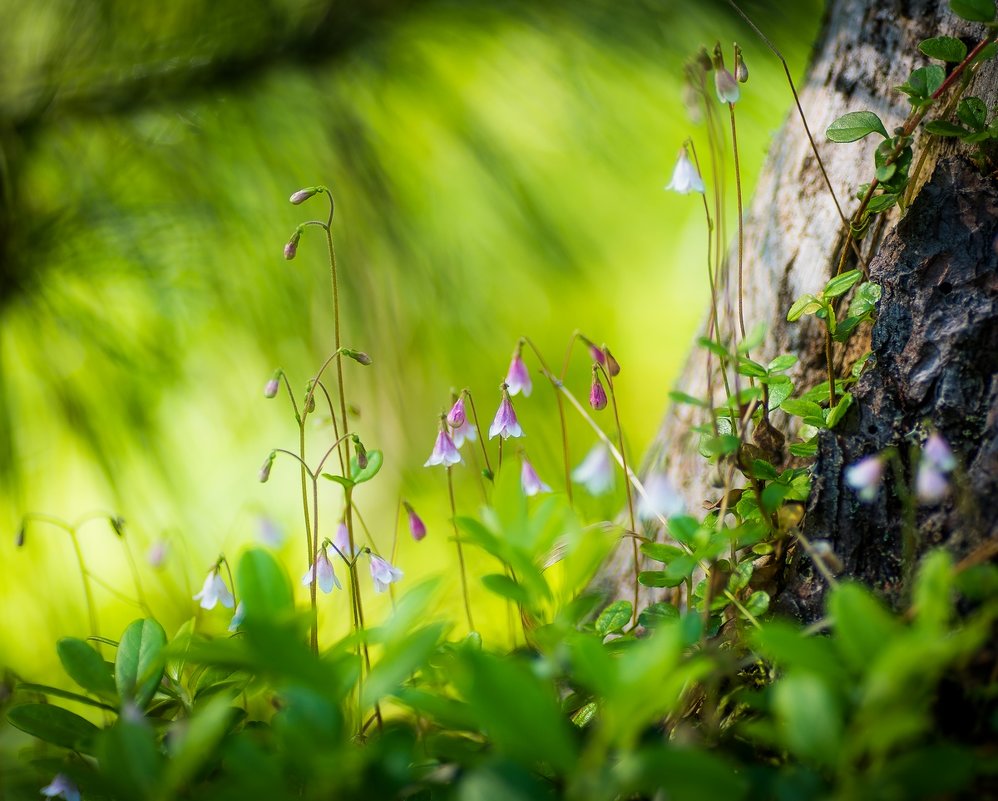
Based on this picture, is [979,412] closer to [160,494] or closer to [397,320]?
[397,320]

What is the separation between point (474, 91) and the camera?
1.37 metres

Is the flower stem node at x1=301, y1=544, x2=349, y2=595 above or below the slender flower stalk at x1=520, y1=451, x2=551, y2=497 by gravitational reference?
below

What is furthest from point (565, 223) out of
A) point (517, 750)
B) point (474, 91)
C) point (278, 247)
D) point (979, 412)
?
point (517, 750)

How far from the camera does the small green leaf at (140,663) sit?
49cm

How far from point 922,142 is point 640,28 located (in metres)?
0.68

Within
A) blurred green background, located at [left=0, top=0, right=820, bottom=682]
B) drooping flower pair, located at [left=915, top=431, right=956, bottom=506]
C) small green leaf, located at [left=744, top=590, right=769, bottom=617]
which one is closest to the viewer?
drooping flower pair, located at [left=915, top=431, right=956, bottom=506]

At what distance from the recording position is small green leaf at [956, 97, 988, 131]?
0.57 meters

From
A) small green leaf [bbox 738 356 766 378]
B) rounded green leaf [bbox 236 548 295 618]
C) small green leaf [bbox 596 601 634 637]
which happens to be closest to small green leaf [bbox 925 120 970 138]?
small green leaf [bbox 738 356 766 378]

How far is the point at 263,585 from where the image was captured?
417 millimetres

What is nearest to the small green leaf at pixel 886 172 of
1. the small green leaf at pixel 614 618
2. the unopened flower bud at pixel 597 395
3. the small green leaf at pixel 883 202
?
the small green leaf at pixel 883 202

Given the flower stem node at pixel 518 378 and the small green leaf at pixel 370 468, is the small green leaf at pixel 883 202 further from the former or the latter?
the small green leaf at pixel 370 468

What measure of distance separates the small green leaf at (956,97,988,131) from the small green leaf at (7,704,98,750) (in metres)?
0.73

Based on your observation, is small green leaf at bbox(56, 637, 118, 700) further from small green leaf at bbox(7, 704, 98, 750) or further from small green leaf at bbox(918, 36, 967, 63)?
small green leaf at bbox(918, 36, 967, 63)

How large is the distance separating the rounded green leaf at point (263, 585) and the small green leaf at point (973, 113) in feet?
1.87
